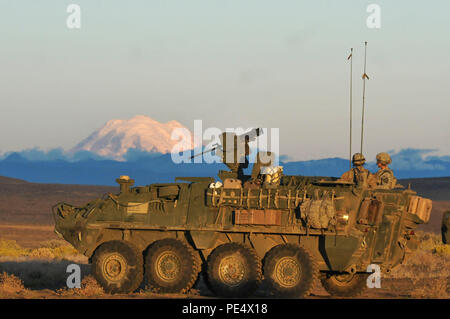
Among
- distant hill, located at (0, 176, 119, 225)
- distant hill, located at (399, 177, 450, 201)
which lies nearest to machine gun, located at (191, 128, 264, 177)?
distant hill, located at (0, 176, 119, 225)

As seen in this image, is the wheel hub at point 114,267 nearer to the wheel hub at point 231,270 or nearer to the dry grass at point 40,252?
the wheel hub at point 231,270

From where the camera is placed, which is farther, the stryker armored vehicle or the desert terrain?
the desert terrain

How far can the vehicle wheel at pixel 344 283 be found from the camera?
20.8 meters

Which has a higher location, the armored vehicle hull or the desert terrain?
the armored vehicle hull

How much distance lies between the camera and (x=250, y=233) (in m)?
19.9

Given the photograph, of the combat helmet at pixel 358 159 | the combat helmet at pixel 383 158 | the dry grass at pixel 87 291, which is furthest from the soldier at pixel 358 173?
the dry grass at pixel 87 291

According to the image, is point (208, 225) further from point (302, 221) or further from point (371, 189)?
point (371, 189)

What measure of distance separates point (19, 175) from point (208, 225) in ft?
602

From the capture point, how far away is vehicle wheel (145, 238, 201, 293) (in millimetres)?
19906

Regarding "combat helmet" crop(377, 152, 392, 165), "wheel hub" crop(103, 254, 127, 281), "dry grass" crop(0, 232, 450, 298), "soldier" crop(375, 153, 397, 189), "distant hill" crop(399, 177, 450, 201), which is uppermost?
"combat helmet" crop(377, 152, 392, 165)

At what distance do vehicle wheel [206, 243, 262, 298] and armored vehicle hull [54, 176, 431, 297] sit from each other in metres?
0.02

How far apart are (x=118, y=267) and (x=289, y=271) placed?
4173 mm

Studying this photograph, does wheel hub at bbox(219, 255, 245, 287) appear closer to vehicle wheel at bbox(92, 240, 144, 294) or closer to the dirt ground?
the dirt ground
